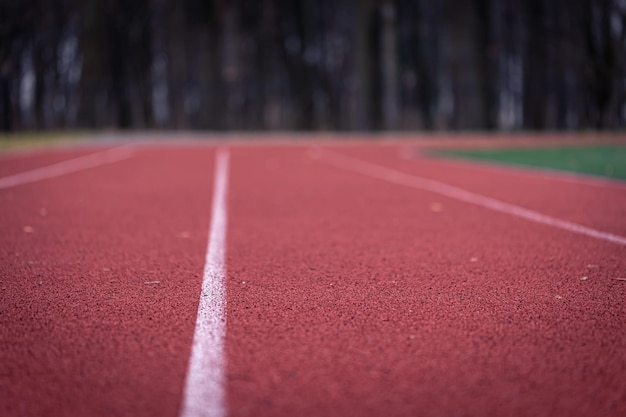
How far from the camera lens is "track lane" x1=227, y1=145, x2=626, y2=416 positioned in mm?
2436

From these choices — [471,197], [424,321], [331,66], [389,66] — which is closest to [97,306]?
[424,321]

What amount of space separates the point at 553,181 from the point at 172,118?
133ft

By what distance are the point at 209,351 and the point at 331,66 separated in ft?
155

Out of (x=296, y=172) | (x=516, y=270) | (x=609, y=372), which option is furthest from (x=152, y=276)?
(x=296, y=172)

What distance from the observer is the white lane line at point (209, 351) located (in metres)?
2.36

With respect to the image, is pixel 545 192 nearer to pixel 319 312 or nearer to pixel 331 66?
pixel 319 312

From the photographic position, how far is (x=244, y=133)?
48938 millimetres

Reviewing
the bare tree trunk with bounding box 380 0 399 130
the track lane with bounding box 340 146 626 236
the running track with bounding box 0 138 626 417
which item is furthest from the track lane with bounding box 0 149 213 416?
the bare tree trunk with bounding box 380 0 399 130

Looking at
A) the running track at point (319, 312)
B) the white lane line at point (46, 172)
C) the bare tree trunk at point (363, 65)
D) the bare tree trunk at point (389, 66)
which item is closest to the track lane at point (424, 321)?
the running track at point (319, 312)

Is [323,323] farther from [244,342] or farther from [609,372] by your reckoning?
[609,372]

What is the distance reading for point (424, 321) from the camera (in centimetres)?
337

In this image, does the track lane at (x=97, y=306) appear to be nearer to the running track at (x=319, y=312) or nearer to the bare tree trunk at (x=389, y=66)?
the running track at (x=319, y=312)

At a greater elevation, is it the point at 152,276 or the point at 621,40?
the point at 621,40

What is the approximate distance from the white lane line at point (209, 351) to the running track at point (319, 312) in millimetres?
14
